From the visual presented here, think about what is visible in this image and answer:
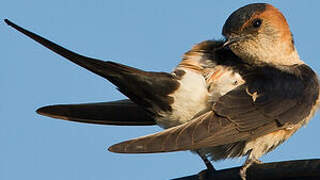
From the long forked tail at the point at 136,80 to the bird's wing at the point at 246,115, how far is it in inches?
12.4

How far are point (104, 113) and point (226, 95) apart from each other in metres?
0.82

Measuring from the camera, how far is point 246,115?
12.4 feet

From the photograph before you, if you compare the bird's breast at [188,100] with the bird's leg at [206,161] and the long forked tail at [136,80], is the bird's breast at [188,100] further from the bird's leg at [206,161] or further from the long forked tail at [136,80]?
the bird's leg at [206,161]

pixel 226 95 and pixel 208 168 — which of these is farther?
pixel 208 168

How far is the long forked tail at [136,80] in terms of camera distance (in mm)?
3297

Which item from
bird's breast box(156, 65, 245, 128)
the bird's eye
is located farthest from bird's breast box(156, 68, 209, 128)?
the bird's eye

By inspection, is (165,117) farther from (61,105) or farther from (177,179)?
(177,179)

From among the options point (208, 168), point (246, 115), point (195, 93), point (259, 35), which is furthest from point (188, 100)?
point (259, 35)

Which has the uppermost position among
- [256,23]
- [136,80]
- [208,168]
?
[256,23]

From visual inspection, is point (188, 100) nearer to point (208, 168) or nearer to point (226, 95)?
point (226, 95)

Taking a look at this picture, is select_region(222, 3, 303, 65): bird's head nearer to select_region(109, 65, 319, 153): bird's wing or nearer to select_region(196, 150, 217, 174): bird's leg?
select_region(109, 65, 319, 153): bird's wing

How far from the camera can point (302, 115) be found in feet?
13.4

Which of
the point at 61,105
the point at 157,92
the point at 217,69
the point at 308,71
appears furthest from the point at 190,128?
the point at 308,71

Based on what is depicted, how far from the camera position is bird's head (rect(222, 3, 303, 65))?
171 inches
